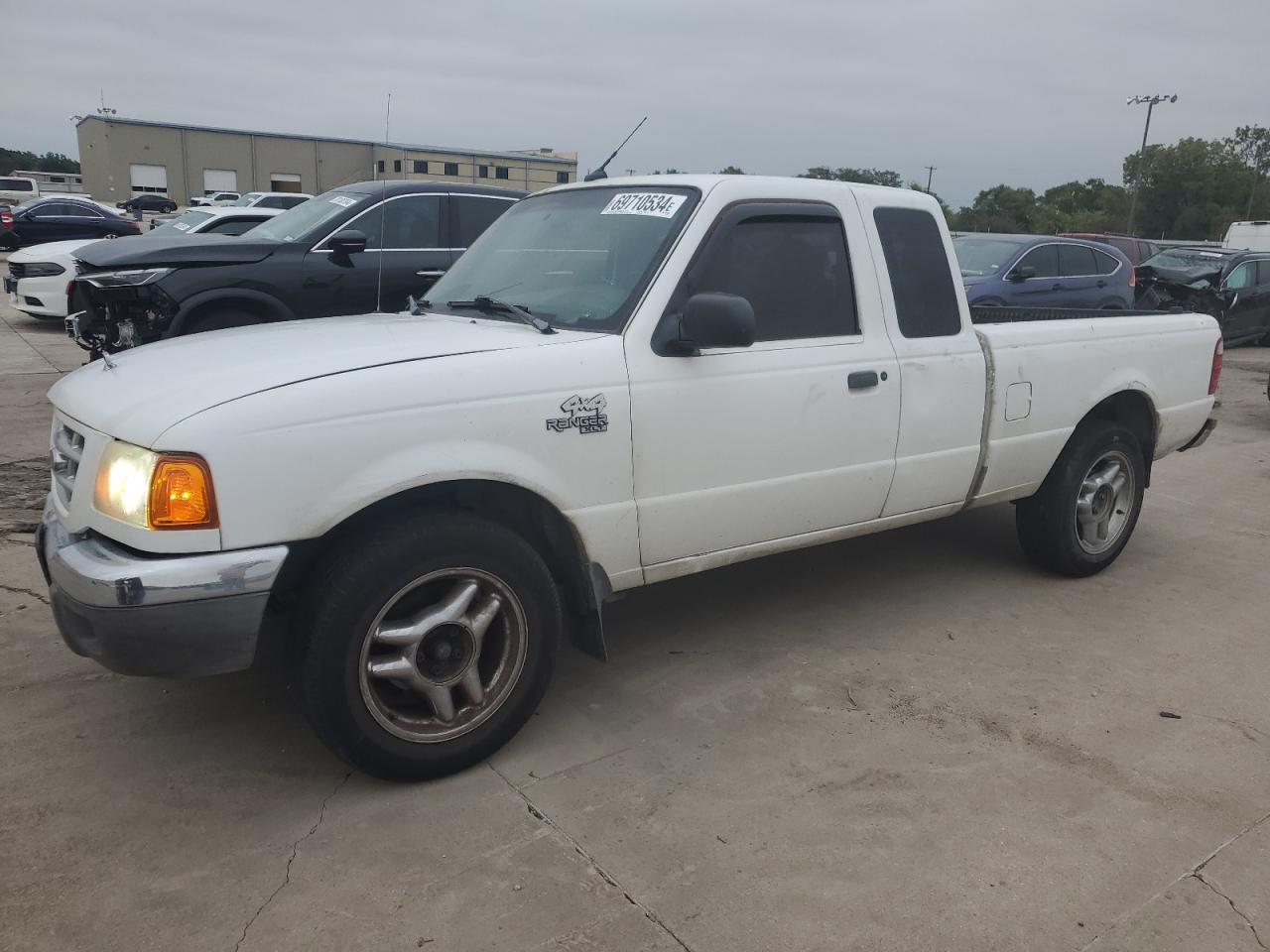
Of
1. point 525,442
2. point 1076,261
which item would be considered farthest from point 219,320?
point 1076,261

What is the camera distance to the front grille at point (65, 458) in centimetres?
299

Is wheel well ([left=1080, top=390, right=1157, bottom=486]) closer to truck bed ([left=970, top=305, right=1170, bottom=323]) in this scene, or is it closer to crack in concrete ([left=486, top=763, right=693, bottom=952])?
truck bed ([left=970, top=305, right=1170, bottom=323])

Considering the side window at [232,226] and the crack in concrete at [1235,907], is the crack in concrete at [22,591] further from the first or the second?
the side window at [232,226]

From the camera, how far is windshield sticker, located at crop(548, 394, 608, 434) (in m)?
3.16

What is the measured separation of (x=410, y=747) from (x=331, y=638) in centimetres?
47

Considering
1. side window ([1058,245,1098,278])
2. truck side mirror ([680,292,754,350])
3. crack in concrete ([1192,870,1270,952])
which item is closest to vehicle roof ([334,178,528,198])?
truck side mirror ([680,292,754,350])

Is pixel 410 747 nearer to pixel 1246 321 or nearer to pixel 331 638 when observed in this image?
pixel 331 638

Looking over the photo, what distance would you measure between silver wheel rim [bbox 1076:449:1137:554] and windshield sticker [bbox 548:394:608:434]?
289cm

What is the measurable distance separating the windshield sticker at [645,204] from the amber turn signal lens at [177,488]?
1.87 metres

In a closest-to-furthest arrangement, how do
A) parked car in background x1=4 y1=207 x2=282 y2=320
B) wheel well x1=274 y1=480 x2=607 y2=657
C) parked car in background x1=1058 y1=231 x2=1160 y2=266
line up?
wheel well x1=274 y1=480 x2=607 y2=657 → parked car in background x1=4 y1=207 x2=282 y2=320 → parked car in background x1=1058 y1=231 x2=1160 y2=266

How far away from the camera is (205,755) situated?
324 cm

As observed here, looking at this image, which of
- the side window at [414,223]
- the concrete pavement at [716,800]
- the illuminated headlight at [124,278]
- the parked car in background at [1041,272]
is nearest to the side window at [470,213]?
the side window at [414,223]

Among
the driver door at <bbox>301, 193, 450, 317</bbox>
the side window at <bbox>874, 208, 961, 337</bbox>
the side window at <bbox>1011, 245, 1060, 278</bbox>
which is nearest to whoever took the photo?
the side window at <bbox>874, 208, 961, 337</bbox>

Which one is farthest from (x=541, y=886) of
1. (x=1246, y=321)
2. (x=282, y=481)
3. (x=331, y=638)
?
(x=1246, y=321)
